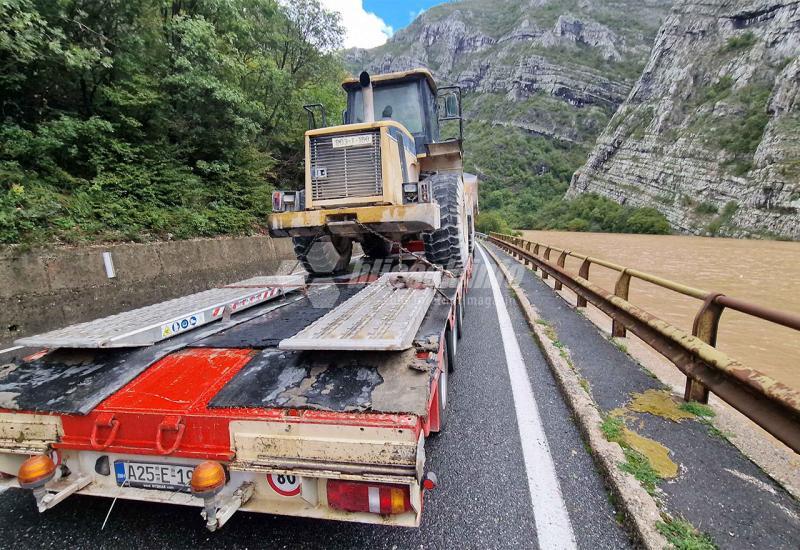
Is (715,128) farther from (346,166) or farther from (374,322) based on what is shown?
(374,322)

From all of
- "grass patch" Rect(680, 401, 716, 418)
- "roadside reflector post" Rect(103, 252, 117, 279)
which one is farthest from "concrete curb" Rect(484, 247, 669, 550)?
"roadside reflector post" Rect(103, 252, 117, 279)

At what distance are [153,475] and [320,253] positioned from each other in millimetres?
3977

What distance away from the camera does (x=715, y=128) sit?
6172 cm

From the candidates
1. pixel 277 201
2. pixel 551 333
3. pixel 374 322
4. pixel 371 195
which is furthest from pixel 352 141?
pixel 551 333

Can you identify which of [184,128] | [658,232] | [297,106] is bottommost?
[658,232]

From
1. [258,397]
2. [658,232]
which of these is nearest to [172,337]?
[258,397]

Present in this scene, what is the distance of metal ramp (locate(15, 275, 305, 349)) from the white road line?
253 cm

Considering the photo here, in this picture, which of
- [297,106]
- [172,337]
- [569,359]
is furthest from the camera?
[297,106]

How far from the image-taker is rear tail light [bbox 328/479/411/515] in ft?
5.18

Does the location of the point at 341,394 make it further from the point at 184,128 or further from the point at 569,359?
the point at 184,128

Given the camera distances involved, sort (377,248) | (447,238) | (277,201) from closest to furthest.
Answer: (277,201) → (447,238) → (377,248)

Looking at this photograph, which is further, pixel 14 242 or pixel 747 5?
pixel 747 5

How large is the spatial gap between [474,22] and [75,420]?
206607 mm

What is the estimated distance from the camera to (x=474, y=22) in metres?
170
